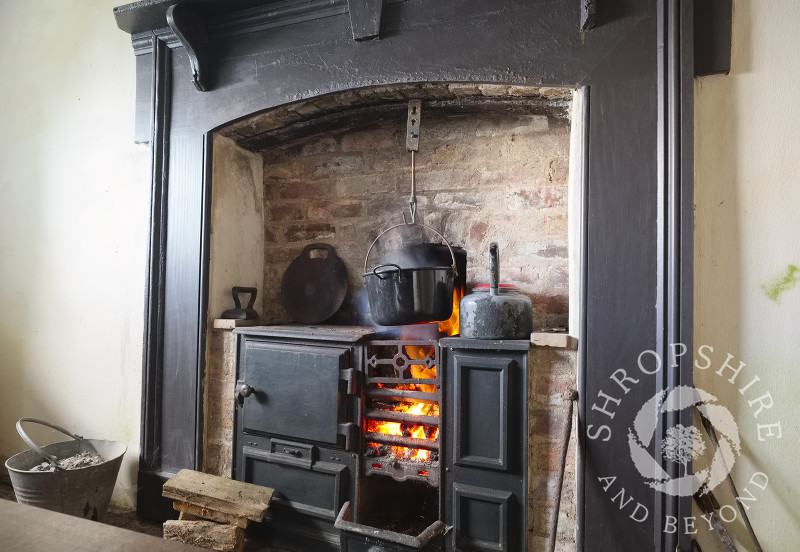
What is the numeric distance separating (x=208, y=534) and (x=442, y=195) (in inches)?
73.0

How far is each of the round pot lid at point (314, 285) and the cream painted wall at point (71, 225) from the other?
0.78m

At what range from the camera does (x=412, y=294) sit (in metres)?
1.86

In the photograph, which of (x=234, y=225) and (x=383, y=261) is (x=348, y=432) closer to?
(x=383, y=261)

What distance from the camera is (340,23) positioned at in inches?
82.5

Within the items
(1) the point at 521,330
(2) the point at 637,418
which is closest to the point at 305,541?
(1) the point at 521,330

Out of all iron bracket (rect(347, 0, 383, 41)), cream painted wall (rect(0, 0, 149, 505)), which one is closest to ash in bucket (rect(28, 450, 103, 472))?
cream painted wall (rect(0, 0, 149, 505))

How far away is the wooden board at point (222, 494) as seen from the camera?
194 centimetres

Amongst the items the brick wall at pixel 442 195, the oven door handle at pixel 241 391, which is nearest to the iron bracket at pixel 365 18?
the brick wall at pixel 442 195

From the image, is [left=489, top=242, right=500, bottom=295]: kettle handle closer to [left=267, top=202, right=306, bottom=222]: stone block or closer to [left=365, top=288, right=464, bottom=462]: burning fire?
[left=365, top=288, right=464, bottom=462]: burning fire

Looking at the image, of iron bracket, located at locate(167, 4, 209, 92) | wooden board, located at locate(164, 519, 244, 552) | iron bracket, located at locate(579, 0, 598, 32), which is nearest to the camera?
iron bracket, located at locate(579, 0, 598, 32)

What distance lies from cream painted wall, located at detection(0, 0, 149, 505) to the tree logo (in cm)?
239

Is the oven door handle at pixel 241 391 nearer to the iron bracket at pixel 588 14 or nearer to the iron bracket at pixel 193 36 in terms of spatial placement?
the iron bracket at pixel 193 36

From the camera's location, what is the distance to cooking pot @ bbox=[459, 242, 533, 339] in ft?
5.77

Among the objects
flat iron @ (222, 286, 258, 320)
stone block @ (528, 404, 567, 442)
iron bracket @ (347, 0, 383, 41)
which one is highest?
iron bracket @ (347, 0, 383, 41)
